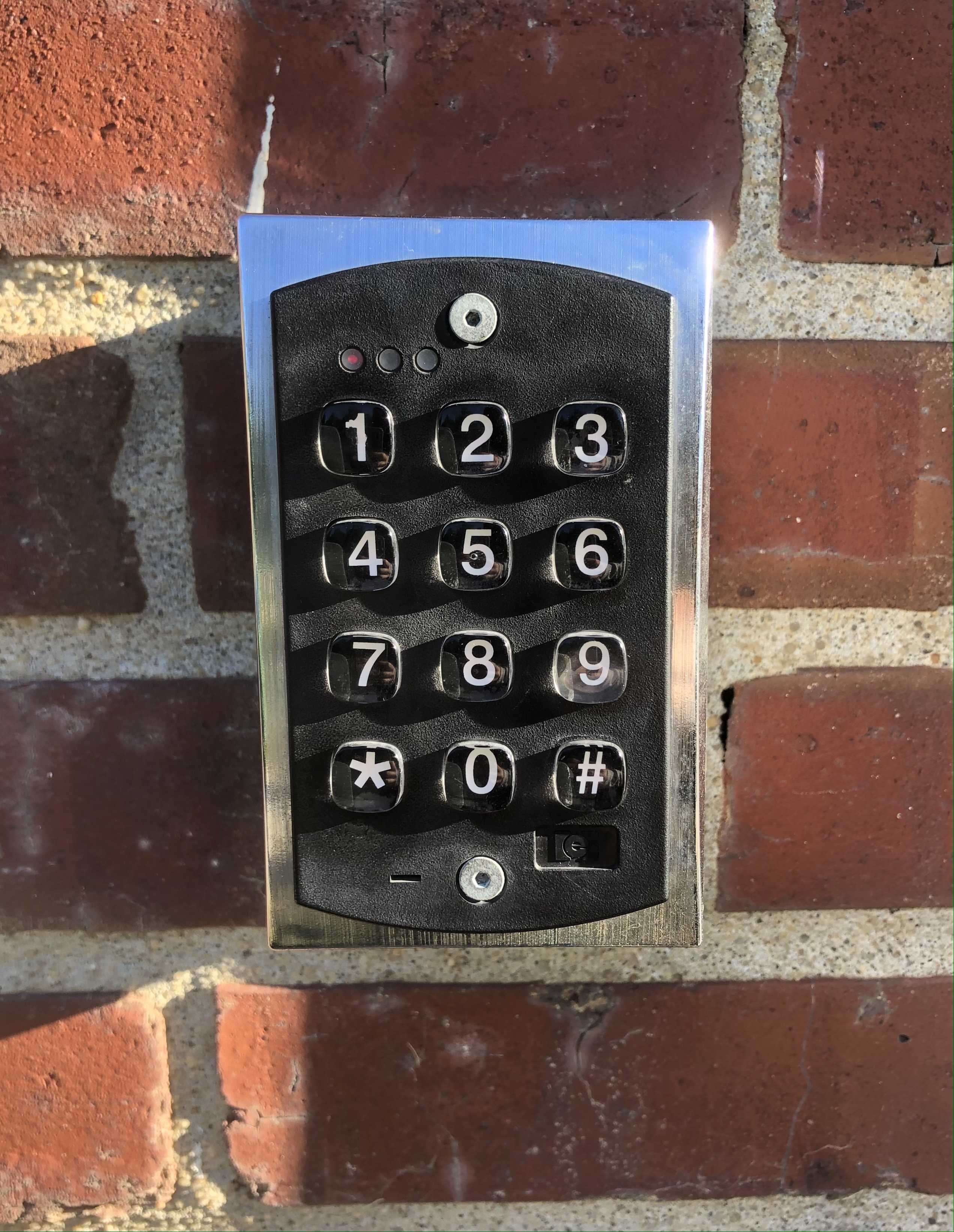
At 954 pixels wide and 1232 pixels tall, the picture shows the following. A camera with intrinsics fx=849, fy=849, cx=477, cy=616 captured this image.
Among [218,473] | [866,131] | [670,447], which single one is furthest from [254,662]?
[866,131]

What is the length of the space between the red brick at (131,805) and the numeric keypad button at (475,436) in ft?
0.44

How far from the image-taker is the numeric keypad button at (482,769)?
285 mm

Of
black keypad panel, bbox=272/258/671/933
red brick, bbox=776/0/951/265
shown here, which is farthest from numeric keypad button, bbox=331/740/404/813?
red brick, bbox=776/0/951/265

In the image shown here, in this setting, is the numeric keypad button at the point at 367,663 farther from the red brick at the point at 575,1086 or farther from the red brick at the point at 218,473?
the red brick at the point at 575,1086

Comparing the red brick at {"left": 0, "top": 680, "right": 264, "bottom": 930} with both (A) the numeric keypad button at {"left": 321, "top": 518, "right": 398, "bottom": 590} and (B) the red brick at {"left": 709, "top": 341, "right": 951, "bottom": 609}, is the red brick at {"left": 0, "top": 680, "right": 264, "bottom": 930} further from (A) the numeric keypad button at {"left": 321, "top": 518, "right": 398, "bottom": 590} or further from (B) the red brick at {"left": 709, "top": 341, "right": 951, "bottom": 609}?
(B) the red brick at {"left": 709, "top": 341, "right": 951, "bottom": 609}

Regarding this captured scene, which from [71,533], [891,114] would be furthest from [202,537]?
[891,114]

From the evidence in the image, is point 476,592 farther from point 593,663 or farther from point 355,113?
point 355,113

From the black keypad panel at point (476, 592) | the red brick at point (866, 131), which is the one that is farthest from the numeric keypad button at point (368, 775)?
the red brick at point (866, 131)

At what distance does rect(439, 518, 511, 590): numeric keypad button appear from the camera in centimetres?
27

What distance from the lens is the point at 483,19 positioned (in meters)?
0.31

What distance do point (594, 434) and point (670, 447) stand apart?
1.1 inches

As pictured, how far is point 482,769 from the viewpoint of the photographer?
285 mm

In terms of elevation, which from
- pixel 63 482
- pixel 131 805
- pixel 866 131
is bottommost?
pixel 131 805

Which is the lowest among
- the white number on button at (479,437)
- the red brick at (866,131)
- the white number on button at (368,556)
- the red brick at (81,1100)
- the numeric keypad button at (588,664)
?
the red brick at (81,1100)
